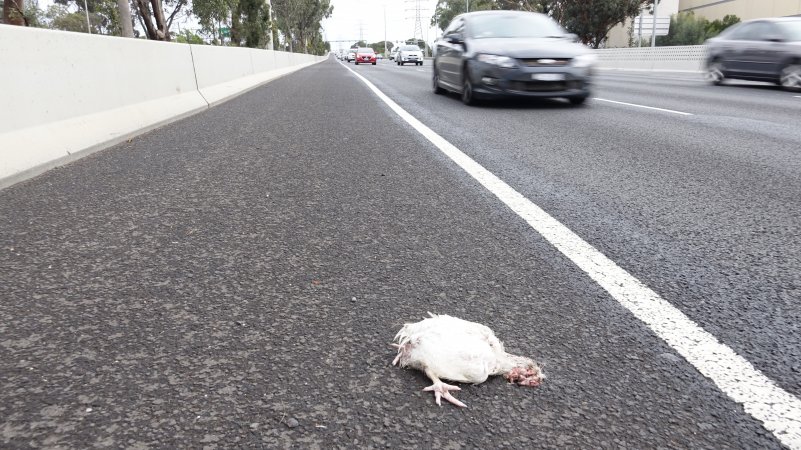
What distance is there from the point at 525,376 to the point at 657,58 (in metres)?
28.8

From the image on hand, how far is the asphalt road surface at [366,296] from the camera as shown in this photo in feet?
5.25

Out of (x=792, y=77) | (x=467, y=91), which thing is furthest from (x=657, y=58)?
(x=467, y=91)

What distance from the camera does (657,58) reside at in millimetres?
26859

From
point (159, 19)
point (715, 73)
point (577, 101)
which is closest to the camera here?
point (577, 101)

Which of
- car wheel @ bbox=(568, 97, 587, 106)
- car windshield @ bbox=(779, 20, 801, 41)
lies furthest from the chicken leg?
car windshield @ bbox=(779, 20, 801, 41)

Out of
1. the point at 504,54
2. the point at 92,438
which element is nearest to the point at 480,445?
the point at 92,438

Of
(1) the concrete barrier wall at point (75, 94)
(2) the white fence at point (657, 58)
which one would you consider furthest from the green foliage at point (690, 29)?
(1) the concrete barrier wall at point (75, 94)

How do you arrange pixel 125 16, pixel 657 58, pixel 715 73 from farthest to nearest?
1. pixel 657 58
2. pixel 715 73
3. pixel 125 16

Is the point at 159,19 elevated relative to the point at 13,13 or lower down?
elevated

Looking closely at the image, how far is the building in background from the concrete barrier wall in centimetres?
4280

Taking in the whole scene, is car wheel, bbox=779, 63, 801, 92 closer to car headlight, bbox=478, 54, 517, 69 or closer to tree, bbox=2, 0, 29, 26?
car headlight, bbox=478, 54, 517, 69

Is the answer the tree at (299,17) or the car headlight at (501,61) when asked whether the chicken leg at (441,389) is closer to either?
the car headlight at (501,61)

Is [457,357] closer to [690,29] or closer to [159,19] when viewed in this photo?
[159,19]

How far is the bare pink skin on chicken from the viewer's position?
1780mm
